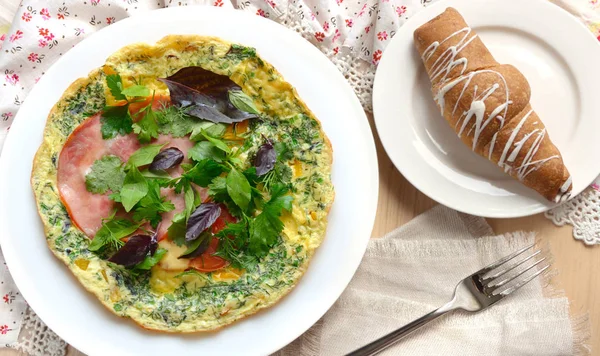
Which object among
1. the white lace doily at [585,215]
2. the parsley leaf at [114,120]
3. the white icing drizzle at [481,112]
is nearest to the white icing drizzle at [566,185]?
the white icing drizzle at [481,112]

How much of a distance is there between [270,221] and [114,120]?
2.48 ft

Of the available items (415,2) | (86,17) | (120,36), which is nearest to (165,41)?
(120,36)

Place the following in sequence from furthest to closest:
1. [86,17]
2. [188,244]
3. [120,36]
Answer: [86,17] → [120,36] → [188,244]

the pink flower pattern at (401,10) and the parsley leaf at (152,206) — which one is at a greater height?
the pink flower pattern at (401,10)

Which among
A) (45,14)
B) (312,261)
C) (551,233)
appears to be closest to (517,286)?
(551,233)

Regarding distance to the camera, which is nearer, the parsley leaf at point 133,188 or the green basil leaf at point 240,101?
the parsley leaf at point 133,188

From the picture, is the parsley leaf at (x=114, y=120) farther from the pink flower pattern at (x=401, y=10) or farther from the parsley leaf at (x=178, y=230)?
the pink flower pattern at (x=401, y=10)

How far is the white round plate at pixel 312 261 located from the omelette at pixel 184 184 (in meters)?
0.15

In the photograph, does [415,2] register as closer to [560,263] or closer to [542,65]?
[542,65]

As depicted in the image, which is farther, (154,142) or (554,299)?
(554,299)

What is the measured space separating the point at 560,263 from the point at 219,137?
173 centimetres

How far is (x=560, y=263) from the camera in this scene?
9.25ft

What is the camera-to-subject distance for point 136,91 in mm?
2332

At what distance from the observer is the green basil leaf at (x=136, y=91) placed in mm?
2327
